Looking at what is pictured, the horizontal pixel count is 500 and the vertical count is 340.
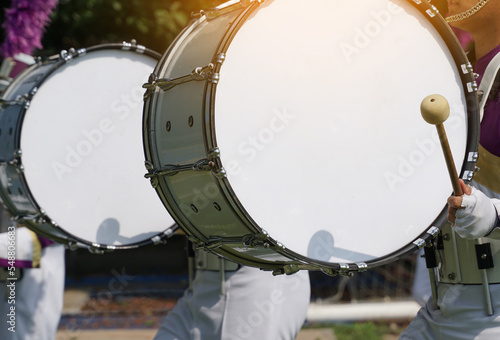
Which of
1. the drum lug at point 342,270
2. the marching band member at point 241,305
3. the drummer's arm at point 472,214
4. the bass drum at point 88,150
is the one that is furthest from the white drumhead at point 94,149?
the drummer's arm at point 472,214

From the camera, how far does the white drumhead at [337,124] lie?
2.38m

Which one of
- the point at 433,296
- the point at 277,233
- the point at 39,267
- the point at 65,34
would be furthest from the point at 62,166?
the point at 65,34

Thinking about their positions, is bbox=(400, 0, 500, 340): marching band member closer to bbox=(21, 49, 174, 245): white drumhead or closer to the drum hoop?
the drum hoop

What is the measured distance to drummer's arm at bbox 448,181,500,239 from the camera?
2.18 meters

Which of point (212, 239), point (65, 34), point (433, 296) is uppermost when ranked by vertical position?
point (65, 34)

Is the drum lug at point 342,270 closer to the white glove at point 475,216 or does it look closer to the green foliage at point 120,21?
the white glove at point 475,216

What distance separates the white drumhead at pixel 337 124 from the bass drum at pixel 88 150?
1.03 metres

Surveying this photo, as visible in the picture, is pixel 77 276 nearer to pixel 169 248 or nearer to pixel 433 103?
pixel 169 248

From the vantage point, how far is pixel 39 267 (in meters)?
4.14

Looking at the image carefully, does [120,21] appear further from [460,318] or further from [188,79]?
[460,318]

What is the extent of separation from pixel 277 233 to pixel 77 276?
6734 mm

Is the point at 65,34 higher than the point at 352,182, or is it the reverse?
the point at 65,34

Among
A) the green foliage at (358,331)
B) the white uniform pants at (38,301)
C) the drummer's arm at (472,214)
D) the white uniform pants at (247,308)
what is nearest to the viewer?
the drummer's arm at (472,214)

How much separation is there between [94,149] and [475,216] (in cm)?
175
